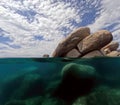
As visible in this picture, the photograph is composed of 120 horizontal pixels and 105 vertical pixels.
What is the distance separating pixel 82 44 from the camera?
1731 centimetres

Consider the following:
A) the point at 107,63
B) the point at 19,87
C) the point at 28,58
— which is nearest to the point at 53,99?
the point at 19,87

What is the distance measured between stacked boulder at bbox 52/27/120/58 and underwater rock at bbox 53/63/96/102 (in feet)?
18.5

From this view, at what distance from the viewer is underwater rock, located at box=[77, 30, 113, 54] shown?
55.3ft

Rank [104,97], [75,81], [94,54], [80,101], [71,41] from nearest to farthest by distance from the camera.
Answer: [80,101] → [104,97] → [75,81] → [94,54] → [71,41]

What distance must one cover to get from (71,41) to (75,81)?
7024mm

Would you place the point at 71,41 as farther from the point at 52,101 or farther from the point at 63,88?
the point at 52,101

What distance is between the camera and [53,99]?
917 centimetres

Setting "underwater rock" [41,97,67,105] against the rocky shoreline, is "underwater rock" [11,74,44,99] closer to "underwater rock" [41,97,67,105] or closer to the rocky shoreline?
"underwater rock" [41,97,67,105]

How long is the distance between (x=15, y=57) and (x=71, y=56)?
5.25 m

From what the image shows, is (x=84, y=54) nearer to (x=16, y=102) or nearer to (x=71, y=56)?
(x=71, y=56)

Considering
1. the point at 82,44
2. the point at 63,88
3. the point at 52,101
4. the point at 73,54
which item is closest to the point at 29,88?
the point at 63,88

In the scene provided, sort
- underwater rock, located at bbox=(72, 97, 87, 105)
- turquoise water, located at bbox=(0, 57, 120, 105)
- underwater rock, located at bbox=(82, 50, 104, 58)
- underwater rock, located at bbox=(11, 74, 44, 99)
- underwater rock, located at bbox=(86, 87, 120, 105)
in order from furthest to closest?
underwater rock, located at bbox=(82, 50, 104, 58) < underwater rock, located at bbox=(11, 74, 44, 99) < turquoise water, located at bbox=(0, 57, 120, 105) < underwater rock, located at bbox=(86, 87, 120, 105) < underwater rock, located at bbox=(72, 97, 87, 105)

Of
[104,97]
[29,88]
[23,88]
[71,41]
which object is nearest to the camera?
[104,97]

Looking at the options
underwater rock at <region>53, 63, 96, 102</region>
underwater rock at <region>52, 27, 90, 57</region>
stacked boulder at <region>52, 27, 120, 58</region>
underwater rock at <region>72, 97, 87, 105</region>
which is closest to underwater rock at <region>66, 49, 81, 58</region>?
stacked boulder at <region>52, 27, 120, 58</region>
